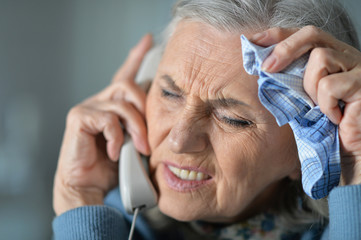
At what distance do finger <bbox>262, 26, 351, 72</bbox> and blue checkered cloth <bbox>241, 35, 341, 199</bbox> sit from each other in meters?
0.02

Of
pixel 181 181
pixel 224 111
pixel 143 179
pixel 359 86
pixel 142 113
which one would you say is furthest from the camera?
pixel 142 113

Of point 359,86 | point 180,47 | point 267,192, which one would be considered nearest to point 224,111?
point 180,47

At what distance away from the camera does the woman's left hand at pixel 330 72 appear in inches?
35.8

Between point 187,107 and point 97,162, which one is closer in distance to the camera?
point 187,107

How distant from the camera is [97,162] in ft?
4.92

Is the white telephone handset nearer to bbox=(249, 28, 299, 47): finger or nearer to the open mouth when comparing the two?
the open mouth

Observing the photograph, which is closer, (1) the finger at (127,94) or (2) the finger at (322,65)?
(2) the finger at (322,65)

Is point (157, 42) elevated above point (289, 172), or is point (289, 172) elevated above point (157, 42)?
point (157, 42)

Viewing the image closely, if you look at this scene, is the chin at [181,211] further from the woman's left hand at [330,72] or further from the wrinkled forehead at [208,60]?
the woman's left hand at [330,72]

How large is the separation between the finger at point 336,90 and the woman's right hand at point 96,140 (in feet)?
2.13

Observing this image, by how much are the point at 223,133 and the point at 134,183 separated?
381 mm

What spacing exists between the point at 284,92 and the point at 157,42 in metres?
0.78

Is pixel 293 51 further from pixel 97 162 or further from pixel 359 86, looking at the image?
pixel 97 162

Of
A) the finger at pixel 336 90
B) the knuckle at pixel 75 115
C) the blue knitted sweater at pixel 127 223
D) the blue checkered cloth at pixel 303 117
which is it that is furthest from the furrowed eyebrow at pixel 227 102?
the knuckle at pixel 75 115
